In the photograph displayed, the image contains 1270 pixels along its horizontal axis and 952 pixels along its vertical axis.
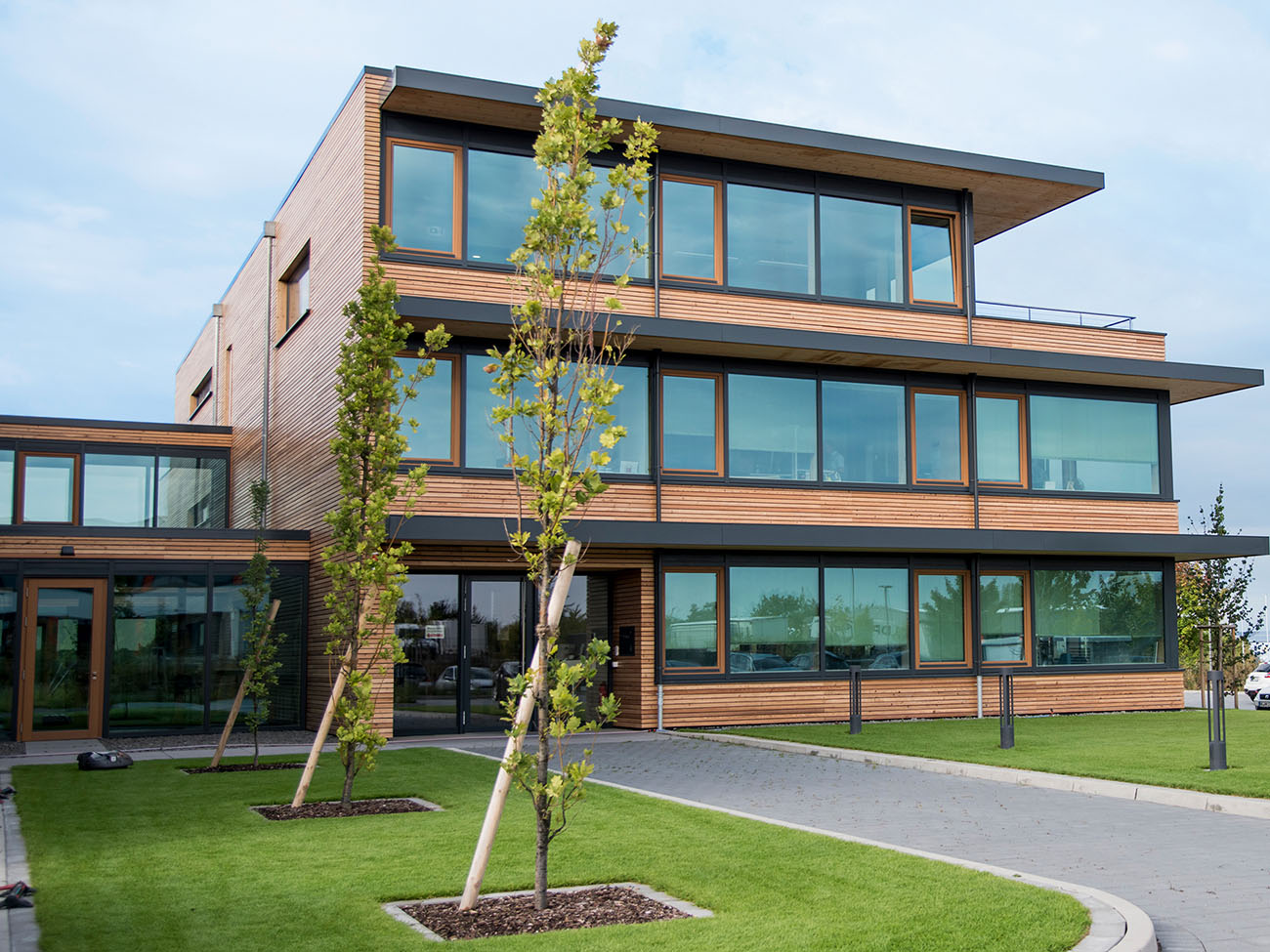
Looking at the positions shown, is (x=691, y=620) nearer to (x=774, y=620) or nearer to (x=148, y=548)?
(x=774, y=620)

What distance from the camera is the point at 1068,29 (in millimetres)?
17656

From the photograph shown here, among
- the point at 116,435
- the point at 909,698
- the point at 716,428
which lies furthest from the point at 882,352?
the point at 116,435

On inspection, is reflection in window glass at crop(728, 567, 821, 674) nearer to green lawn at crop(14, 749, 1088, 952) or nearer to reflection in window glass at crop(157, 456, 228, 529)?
green lawn at crop(14, 749, 1088, 952)

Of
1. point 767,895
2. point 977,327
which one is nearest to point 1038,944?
point 767,895

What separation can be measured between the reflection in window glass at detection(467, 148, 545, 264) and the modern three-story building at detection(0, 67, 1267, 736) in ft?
0.17

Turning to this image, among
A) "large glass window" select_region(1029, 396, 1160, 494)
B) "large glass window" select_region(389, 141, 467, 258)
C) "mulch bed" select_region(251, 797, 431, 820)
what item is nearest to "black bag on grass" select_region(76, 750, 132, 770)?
"mulch bed" select_region(251, 797, 431, 820)

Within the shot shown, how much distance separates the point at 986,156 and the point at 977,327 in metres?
3.00

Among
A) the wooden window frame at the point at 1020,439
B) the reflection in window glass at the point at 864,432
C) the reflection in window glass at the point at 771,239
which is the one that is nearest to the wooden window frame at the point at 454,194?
the reflection in window glass at the point at 771,239

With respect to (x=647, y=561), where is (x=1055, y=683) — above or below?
below

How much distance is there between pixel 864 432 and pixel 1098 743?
7254mm

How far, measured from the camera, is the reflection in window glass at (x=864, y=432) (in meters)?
21.7

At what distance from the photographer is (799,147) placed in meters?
20.7

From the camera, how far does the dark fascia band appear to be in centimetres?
1814

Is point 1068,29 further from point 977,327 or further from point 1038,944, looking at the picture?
point 1038,944
